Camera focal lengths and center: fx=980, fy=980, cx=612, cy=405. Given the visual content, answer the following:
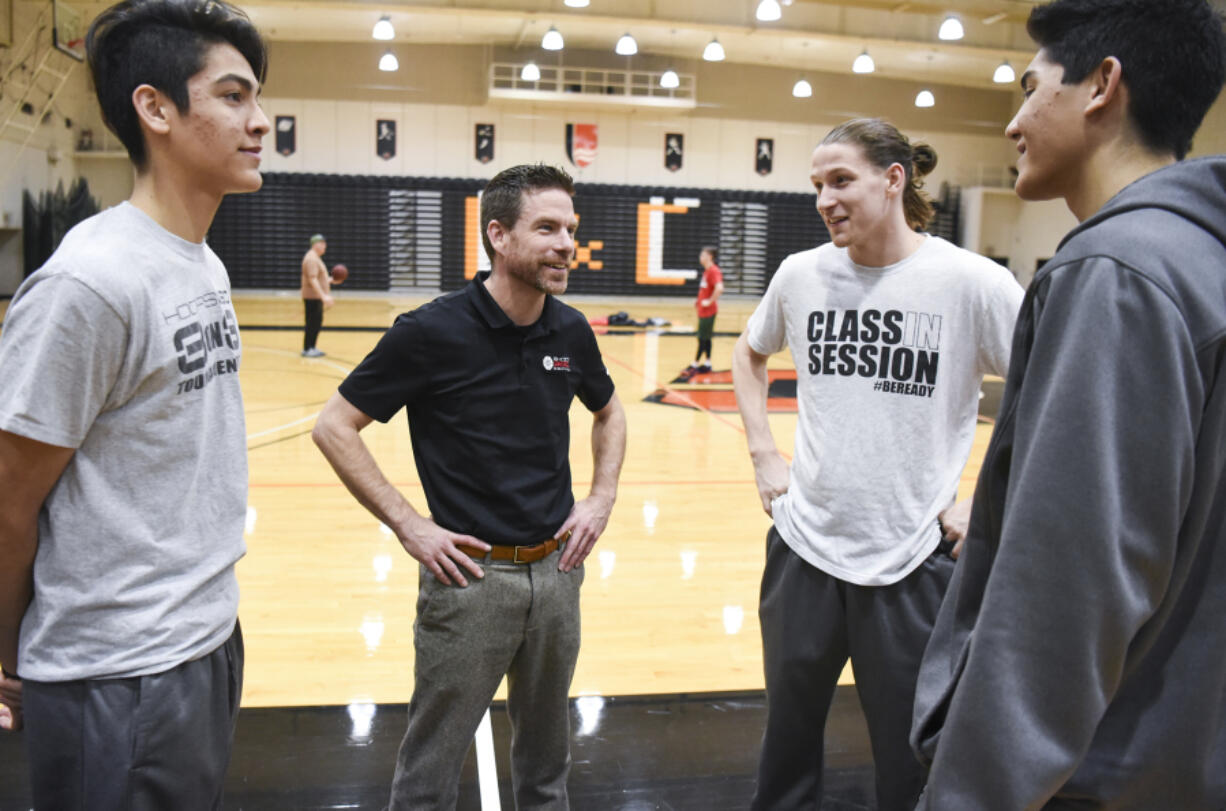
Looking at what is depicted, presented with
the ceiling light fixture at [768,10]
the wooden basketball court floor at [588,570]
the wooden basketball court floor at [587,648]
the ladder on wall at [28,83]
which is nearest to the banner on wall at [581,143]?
the ceiling light fixture at [768,10]

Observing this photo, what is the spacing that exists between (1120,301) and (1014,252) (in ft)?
88.0

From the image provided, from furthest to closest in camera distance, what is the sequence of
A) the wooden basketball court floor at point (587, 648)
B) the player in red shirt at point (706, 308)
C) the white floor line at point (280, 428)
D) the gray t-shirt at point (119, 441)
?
the player in red shirt at point (706, 308) → the white floor line at point (280, 428) → the wooden basketball court floor at point (587, 648) → the gray t-shirt at point (119, 441)

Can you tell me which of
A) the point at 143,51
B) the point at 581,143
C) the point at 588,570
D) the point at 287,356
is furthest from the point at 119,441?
the point at 581,143

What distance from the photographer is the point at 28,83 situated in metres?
19.4

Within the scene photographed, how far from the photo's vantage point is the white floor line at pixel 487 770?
2938mm

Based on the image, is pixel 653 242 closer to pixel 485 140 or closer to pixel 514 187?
pixel 485 140

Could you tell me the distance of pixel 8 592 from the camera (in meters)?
1.55

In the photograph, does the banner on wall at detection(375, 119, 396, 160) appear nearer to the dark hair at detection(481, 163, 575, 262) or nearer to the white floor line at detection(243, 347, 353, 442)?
the white floor line at detection(243, 347, 353, 442)

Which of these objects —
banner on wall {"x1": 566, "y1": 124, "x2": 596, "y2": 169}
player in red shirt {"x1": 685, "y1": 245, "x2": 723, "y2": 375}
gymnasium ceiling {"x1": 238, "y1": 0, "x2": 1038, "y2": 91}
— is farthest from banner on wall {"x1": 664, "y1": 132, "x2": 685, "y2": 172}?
player in red shirt {"x1": 685, "y1": 245, "x2": 723, "y2": 375}

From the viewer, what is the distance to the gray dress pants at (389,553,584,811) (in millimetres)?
2330

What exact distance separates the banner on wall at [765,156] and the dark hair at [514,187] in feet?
74.8

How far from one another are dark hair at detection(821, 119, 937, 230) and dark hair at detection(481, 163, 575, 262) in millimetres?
686

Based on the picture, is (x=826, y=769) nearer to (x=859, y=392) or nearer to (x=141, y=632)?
(x=859, y=392)

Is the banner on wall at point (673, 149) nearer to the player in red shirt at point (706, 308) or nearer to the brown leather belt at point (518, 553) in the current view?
the player in red shirt at point (706, 308)
